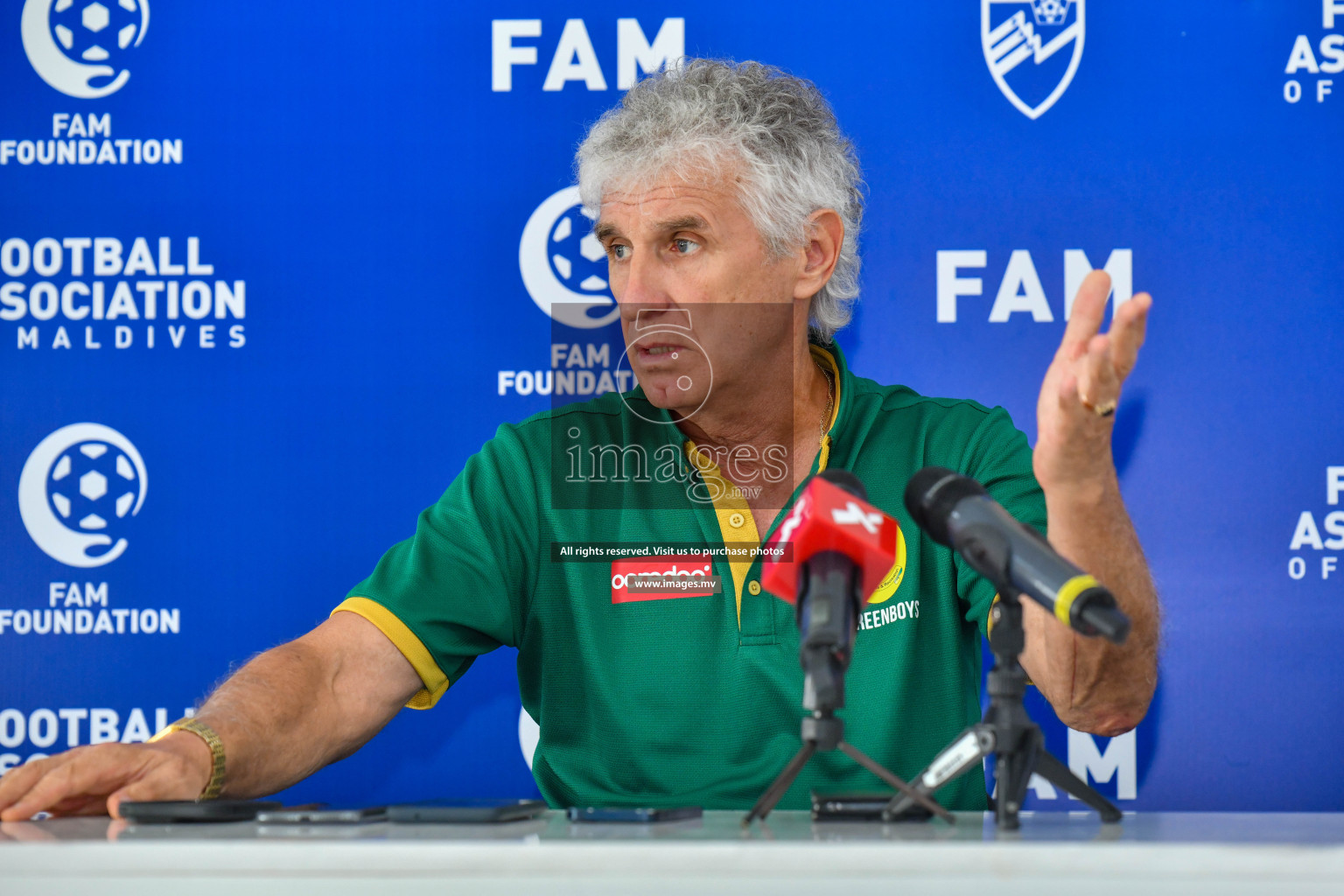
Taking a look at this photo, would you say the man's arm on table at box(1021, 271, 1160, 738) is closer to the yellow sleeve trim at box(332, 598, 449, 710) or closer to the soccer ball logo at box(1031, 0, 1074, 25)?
the yellow sleeve trim at box(332, 598, 449, 710)

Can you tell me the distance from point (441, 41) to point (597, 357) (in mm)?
652

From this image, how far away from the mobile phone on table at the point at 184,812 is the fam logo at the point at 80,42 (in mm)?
1607

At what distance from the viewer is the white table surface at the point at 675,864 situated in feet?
2.54

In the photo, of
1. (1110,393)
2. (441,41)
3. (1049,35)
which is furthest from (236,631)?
(1049,35)

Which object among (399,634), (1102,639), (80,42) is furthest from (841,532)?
(80,42)

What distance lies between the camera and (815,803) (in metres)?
0.99

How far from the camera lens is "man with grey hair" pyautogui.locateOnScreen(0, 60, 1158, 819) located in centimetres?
157

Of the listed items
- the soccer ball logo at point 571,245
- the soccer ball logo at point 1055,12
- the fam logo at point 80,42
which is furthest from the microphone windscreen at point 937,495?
the fam logo at point 80,42

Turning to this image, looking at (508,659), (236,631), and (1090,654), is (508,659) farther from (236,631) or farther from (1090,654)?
(1090,654)

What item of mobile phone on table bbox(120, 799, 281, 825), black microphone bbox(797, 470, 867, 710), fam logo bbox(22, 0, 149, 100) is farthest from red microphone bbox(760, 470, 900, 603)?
fam logo bbox(22, 0, 149, 100)

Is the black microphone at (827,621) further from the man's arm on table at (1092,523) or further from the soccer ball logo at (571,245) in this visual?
the soccer ball logo at (571,245)

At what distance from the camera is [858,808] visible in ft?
3.22

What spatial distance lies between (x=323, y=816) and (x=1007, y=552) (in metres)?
0.58

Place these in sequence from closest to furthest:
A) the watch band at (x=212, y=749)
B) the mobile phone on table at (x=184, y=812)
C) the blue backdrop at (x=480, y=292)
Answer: the mobile phone on table at (x=184, y=812), the watch band at (x=212, y=749), the blue backdrop at (x=480, y=292)
